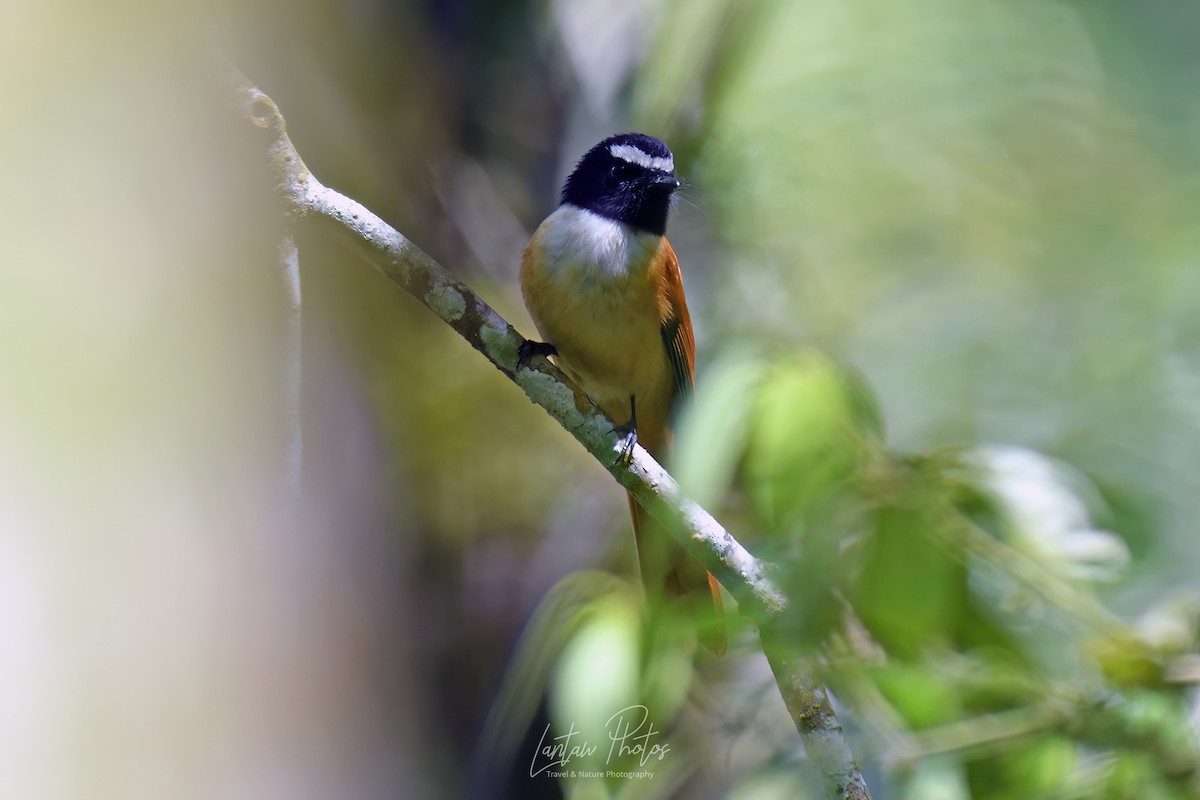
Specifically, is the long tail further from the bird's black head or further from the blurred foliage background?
the bird's black head

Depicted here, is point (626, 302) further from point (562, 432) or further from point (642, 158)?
point (562, 432)

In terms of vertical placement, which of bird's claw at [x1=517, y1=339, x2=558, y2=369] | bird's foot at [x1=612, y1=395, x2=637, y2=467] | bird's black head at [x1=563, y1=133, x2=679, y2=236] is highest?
bird's black head at [x1=563, y1=133, x2=679, y2=236]

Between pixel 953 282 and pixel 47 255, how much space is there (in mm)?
3974

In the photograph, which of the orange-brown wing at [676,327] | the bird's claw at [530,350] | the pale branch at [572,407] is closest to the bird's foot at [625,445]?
the pale branch at [572,407]

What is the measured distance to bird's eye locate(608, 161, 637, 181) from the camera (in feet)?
9.17

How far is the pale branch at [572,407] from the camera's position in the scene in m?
1.77

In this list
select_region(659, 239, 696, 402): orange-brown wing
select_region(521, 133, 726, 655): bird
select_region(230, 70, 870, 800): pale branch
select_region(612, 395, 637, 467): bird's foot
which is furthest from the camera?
select_region(659, 239, 696, 402): orange-brown wing

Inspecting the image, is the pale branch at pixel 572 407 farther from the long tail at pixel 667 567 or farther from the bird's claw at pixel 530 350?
the long tail at pixel 667 567

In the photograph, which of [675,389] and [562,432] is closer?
[675,389]

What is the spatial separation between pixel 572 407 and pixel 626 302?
1.93 ft

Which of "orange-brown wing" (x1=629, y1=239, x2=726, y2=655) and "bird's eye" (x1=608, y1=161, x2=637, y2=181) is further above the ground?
"bird's eye" (x1=608, y1=161, x2=637, y2=181)

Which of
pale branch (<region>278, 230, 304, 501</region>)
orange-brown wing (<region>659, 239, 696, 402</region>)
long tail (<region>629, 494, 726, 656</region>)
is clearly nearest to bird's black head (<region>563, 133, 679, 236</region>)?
orange-brown wing (<region>659, 239, 696, 402</region>)

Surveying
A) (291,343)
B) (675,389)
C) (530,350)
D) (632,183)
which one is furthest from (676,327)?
(291,343)

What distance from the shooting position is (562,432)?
3732mm
